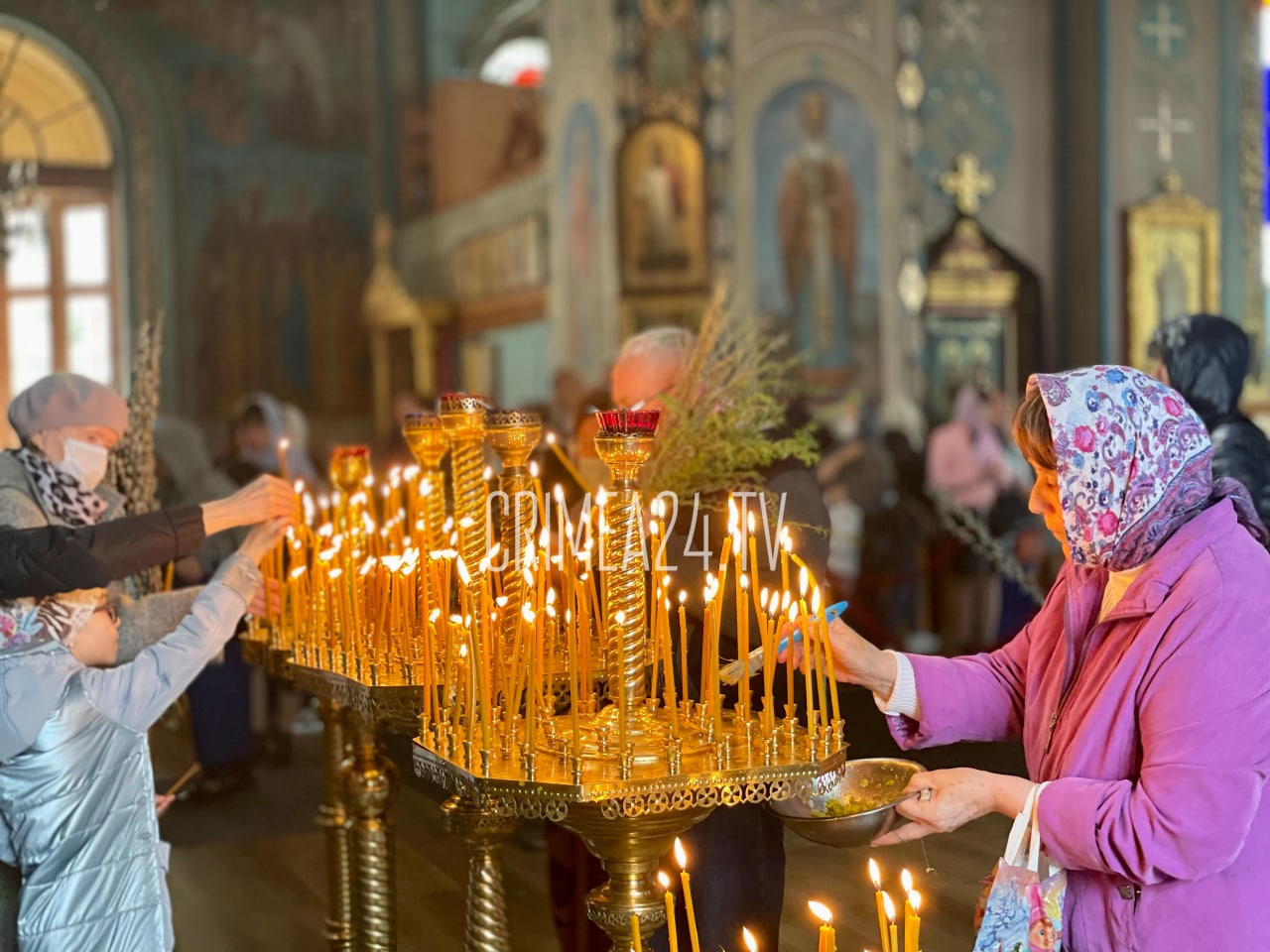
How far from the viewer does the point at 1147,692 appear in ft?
6.71

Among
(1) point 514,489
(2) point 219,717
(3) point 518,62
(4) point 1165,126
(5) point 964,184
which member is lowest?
(2) point 219,717

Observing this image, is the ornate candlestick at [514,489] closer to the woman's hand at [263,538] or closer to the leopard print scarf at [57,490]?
the woman's hand at [263,538]

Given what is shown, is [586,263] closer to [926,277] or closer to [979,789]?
[926,277]

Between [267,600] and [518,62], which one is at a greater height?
[518,62]

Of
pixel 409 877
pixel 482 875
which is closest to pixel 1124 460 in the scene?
pixel 482 875

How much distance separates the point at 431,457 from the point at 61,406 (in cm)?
81

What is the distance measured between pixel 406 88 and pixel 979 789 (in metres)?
16.4

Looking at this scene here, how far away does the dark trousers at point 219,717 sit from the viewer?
21.5ft

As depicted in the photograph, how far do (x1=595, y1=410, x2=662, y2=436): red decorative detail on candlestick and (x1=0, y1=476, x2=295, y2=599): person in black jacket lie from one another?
134 cm

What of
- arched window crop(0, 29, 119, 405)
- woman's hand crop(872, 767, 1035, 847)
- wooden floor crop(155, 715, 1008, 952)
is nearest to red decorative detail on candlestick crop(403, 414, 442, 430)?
wooden floor crop(155, 715, 1008, 952)

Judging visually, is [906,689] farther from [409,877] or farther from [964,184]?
[964,184]

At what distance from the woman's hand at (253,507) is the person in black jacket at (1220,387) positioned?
7.41 feet

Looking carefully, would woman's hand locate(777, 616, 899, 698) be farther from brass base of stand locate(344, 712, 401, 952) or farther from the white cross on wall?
the white cross on wall

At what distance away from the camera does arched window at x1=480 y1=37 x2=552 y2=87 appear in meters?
18.0
